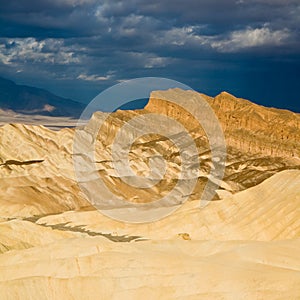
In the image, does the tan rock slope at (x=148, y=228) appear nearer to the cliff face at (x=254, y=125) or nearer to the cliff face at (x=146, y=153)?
the cliff face at (x=146, y=153)

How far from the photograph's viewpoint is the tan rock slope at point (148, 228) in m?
32.2

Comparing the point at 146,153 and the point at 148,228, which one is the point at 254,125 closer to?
the point at 146,153

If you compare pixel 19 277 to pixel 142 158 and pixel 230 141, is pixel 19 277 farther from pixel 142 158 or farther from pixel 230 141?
pixel 230 141

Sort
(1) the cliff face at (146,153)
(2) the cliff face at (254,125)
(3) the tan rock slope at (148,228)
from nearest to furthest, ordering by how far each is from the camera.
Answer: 1. (3) the tan rock slope at (148,228)
2. (1) the cliff face at (146,153)
3. (2) the cliff face at (254,125)

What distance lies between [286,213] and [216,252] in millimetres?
24374

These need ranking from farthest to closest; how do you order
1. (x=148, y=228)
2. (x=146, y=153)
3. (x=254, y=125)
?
(x=254, y=125), (x=146, y=153), (x=148, y=228)

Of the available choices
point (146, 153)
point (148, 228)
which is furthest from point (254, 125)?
point (148, 228)

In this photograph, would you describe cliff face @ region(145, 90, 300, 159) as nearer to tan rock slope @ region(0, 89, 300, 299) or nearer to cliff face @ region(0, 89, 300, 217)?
cliff face @ region(0, 89, 300, 217)

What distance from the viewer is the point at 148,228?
68.2 meters

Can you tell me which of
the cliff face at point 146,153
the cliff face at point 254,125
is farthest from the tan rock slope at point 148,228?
the cliff face at point 254,125

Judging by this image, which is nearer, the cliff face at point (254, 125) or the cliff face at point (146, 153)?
the cliff face at point (146, 153)

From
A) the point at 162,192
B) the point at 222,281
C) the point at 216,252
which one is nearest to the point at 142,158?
the point at 162,192

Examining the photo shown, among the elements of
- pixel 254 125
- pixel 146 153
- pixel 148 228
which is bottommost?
pixel 146 153

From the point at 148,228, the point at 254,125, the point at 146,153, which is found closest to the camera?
the point at 148,228
